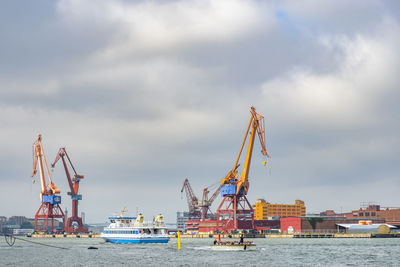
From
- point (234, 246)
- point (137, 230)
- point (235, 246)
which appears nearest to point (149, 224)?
point (137, 230)

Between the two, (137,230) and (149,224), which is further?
(149,224)

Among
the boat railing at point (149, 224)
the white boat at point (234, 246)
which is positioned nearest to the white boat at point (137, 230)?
the boat railing at point (149, 224)

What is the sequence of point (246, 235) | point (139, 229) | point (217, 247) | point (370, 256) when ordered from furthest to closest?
point (246, 235) → point (139, 229) → point (217, 247) → point (370, 256)

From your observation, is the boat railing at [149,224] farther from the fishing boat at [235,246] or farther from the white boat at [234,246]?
the fishing boat at [235,246]

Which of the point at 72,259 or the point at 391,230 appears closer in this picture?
the point at 72,259

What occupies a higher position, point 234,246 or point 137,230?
point 137,230

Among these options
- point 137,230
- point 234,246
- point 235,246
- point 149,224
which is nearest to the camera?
point 235,246

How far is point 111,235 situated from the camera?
14350 centimetres

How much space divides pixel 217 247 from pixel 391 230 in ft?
364

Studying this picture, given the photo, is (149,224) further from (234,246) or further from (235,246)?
(235,246)

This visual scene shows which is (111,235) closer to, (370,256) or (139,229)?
(139,229)

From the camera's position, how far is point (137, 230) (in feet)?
445

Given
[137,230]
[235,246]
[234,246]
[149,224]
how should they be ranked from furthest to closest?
[149,224] → [137,230] → [234,246] → [235,246]

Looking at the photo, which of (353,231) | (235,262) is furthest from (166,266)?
(353,231)
